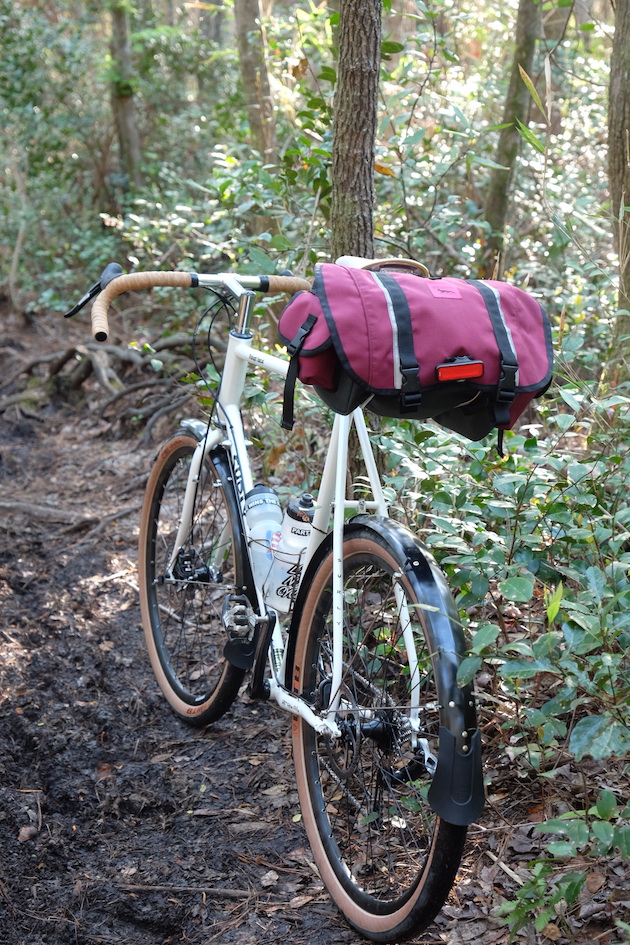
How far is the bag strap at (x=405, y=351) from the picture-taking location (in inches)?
70.1

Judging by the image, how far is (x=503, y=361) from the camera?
1.82 meters

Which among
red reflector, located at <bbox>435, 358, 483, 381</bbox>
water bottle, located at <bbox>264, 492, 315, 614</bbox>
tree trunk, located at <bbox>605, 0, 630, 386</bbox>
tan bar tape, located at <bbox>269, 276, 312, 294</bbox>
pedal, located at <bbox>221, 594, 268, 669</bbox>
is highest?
tree trunk, located at <bbox>605, 0, 630, 386</bbox>

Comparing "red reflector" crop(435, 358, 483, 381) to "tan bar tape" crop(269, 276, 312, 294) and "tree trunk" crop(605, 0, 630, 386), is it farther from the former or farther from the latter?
"tree trunk" crop(605, 0, 630, 386)

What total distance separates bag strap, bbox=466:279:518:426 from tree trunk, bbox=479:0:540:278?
345 centimetres

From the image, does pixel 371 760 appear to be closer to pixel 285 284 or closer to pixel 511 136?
pixel 285 284

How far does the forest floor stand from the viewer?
7.22ft

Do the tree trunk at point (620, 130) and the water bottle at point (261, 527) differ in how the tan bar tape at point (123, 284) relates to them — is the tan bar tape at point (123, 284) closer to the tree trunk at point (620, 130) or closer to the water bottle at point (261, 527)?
the water bottle at point (261, 527)

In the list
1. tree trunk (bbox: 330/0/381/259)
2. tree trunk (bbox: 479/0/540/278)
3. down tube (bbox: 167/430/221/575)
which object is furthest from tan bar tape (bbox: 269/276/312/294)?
tree trunk (bbox: 479/0/540/278)

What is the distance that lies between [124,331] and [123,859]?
257 inches

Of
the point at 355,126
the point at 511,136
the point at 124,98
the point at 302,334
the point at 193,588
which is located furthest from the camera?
the point at 124,98

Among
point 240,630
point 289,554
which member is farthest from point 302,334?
point 240,630

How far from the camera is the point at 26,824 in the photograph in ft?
8.42

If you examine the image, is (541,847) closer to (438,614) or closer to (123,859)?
(438,614)

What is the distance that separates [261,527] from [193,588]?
766mm
